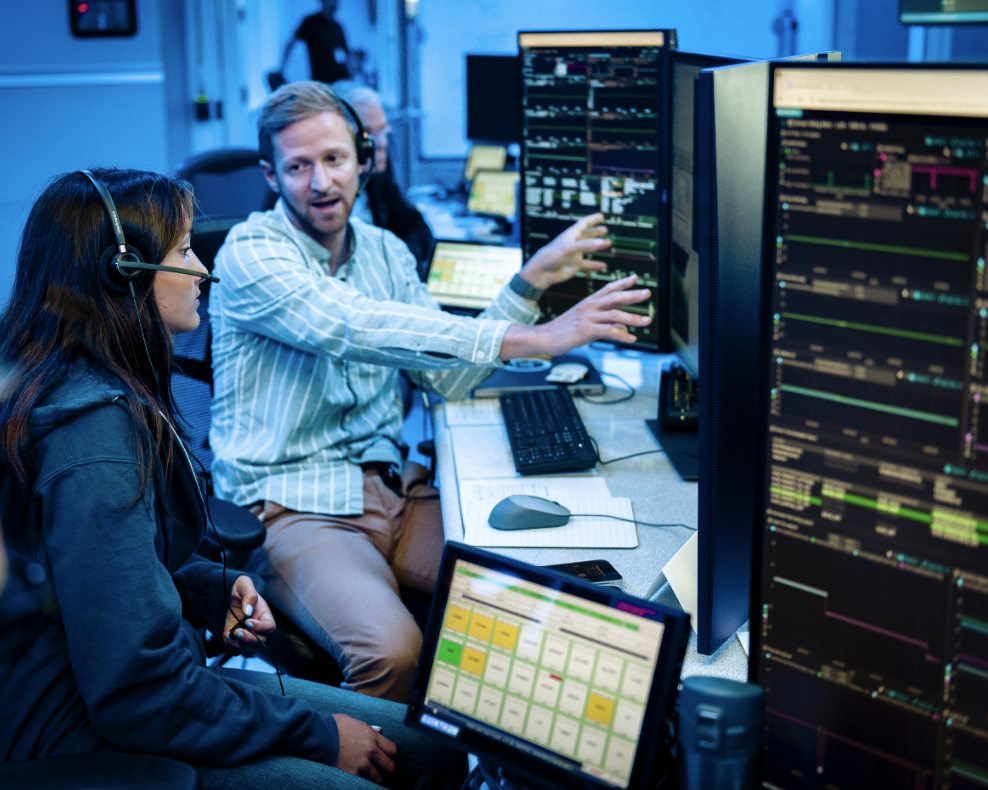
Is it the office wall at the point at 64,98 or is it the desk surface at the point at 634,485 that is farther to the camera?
the office wall at the point at 64,98

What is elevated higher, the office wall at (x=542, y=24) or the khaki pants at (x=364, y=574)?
the office wall at (x=542, y=24)

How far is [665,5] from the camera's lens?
5.34 m

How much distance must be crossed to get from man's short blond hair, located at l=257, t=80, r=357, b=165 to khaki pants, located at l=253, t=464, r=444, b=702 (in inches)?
26.3

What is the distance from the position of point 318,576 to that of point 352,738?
0.40m

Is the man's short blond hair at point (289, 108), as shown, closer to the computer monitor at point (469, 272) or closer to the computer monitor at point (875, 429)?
the computer monitor at point (469, 272)

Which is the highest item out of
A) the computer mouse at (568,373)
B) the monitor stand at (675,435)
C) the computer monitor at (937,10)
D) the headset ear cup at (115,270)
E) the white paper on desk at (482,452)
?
the computer monitor at (937,10)

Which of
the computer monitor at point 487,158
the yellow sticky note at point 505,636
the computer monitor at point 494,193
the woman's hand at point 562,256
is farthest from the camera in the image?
the computer monitor at point 487,158

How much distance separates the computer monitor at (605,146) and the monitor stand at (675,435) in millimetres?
180

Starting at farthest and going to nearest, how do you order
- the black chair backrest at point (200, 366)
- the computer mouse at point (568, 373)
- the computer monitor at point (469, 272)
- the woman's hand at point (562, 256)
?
the computer monitor at point (469, 272) → the computer mouse at point (568, 373) → the black chair backrest at point (200, 366) → the woman's hand at point (562, 256)

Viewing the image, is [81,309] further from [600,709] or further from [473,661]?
[600,709]

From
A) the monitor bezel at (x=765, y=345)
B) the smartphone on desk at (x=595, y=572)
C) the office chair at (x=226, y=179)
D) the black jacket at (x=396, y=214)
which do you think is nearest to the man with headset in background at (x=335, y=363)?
the smartphone on desk at (x=595, y=572)

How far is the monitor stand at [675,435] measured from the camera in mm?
1502

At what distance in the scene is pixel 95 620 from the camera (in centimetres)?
89

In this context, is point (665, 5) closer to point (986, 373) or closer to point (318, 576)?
point (318, 576)
